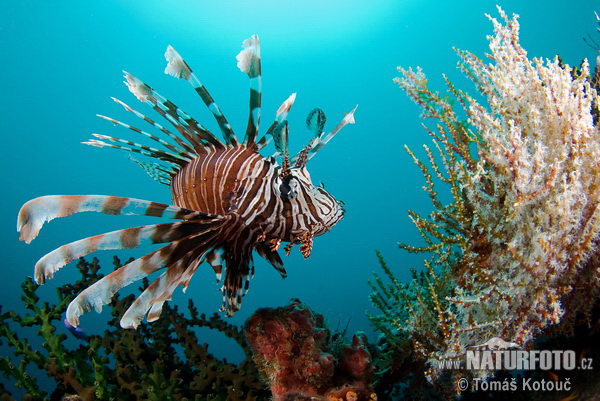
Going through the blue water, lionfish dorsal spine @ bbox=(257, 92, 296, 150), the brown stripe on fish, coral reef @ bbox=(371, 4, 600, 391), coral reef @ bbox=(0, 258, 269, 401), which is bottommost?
coral reef @ bbox=(0, 258, 269, 401)

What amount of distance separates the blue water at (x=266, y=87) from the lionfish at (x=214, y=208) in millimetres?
32628

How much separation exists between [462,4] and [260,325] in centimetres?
4638

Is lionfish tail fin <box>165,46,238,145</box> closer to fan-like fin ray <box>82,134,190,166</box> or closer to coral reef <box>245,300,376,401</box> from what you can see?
fan-like fin ray <box>82,134,190,166</box>

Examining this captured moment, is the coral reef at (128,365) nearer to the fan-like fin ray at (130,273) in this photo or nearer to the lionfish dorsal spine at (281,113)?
the fan-like fin ray at (130,273)

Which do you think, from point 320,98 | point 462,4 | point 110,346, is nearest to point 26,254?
point 320,98

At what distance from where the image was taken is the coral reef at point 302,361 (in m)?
2.07

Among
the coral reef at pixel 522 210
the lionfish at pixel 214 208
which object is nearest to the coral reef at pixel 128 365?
the lionfish at pixel 214 208

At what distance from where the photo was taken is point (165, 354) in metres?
3.59

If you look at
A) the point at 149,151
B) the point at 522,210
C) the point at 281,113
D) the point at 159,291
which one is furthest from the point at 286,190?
the point at 522,210

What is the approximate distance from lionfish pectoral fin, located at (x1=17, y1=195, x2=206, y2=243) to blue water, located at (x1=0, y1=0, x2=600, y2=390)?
3348 centimetres

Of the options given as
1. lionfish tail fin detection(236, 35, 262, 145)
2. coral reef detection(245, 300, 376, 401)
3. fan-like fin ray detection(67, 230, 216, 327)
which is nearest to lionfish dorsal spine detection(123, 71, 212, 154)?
lionfish tail fin detection(236, 35, 262, 145)

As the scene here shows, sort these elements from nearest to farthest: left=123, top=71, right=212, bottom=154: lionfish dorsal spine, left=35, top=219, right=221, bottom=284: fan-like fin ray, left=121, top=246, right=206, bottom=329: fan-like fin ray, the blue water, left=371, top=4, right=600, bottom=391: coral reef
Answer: left=35, top=219, right=221, bottom=284: fan-like fin ray, left=371, top=4, right=600, bottom=391: coral reef, left=121, top=246, right=206, bottom=329: fan-like fin ray, left=123, top=71, right=212, bottom=154: lionfish dorsal spine, the blue water

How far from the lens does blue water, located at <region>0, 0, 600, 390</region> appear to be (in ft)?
125

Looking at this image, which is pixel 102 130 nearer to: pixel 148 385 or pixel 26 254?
pixel 26 254
